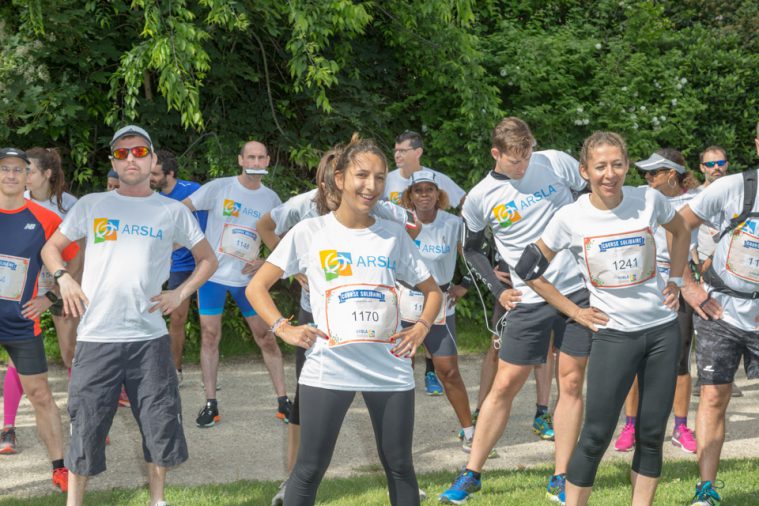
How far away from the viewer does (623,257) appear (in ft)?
15.3

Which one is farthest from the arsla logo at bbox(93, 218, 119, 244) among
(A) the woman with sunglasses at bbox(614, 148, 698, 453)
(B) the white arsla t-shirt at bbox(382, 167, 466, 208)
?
(A) the woman with sunglasses at bbox(614, 148, 698, 453)

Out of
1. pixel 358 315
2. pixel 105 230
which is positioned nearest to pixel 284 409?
pixel 105 230

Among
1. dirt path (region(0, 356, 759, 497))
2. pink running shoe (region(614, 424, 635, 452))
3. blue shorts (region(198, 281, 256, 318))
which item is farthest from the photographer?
blue shorts (region(198, 281, 256, 318))

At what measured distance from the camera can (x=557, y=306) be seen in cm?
505

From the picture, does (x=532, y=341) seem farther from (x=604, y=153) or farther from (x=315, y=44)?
(x=315, y=44)

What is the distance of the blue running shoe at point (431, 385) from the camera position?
28.7 ft

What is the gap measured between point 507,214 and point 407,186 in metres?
2.60

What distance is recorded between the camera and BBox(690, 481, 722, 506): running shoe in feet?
17.4

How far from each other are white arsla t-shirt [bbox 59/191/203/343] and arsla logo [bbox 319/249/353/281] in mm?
1227

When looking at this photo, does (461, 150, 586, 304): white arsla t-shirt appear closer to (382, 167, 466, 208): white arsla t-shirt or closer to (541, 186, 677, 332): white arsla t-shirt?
(541, 186, 677, 332): white arsla t-shirt

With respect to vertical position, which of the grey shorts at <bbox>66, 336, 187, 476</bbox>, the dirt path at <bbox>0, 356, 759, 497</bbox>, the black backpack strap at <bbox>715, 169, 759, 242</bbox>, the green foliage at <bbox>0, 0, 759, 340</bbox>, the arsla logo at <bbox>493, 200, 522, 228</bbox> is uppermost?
the green foliage at <bbox>0, 0, 759, 340</bbox>

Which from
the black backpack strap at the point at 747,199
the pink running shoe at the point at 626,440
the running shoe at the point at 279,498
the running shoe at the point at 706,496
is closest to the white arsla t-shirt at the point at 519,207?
the black backpack strap at the point at 747,199

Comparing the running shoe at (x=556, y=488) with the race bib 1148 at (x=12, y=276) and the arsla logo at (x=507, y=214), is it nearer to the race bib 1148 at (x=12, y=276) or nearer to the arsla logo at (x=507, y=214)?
the arsla logo at (x=507, y=214)

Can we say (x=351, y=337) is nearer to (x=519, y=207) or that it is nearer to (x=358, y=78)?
(x=519, y=207)
